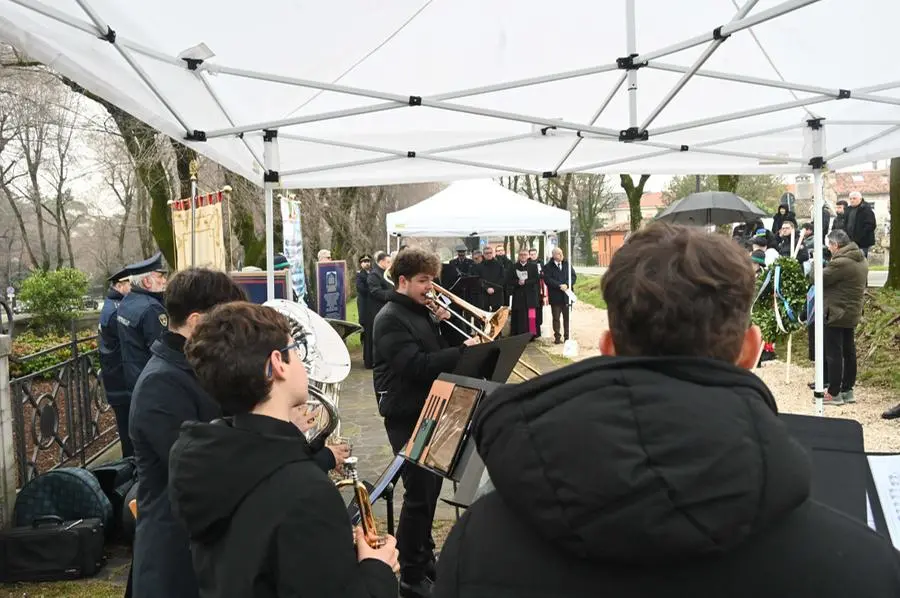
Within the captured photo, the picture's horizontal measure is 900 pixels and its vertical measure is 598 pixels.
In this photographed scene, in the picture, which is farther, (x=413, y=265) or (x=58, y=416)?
(x=58, y=416)

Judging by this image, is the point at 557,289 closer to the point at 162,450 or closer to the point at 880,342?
the point at 880,342

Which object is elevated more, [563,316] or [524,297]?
[524,297]

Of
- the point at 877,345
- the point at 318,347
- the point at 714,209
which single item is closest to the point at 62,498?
the point at 318,347

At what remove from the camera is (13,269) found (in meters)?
37.4

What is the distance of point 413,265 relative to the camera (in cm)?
384

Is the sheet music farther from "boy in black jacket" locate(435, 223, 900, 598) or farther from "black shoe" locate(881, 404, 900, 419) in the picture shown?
"black shoe" locate(881, 404, 900, 419)

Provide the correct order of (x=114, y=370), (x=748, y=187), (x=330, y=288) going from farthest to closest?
(x=748, y=187), (x=330, y=288), (x=114, y=370)

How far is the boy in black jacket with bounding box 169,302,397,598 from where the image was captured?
1.60 metres

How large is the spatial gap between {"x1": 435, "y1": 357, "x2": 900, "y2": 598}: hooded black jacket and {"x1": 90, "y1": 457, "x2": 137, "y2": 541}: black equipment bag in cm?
449

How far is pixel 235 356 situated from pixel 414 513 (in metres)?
2.31

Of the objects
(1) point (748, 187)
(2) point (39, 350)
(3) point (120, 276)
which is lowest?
(2) point (39, 350)

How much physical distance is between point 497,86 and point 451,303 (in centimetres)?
187

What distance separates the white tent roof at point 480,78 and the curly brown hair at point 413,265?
1255mm

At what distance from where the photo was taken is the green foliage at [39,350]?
925 cm
